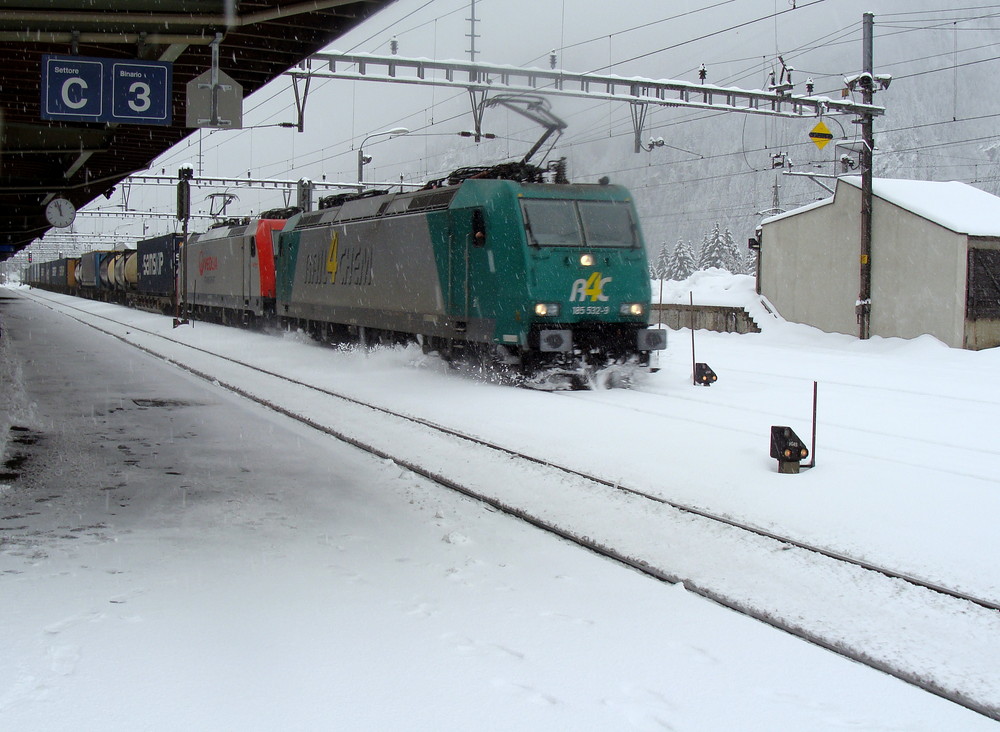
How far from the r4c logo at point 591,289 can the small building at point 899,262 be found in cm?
1115

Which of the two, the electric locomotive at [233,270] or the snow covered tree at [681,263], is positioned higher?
the snow covered tree at [681,263]

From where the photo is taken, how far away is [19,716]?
3.79 metres

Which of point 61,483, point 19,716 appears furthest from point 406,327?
point 19,716

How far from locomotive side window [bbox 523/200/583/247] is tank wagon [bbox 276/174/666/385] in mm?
18

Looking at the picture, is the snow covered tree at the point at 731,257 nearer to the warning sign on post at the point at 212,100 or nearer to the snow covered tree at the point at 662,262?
the snow covered tree at the point at 662,262

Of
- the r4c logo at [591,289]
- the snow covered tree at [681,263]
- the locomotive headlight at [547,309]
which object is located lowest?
the locomotive headlight at [547,309]

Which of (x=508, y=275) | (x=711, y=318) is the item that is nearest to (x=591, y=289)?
(x=508, y=275)

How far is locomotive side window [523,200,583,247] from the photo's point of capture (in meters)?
14.8

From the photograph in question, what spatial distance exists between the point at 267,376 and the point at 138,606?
12.0 meters

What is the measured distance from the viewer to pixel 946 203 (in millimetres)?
24094

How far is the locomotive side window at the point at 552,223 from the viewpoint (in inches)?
582

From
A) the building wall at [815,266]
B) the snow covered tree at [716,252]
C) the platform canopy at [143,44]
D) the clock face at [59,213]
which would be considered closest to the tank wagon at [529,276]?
the platform canopy at [143,44]

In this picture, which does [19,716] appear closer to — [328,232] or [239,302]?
[328,232]

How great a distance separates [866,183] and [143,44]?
1918 centimetres
